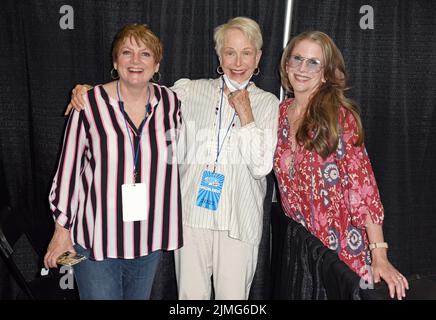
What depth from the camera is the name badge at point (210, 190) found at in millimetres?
1851

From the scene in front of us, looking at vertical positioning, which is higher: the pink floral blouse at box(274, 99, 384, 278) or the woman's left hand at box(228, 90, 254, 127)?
the woman's left hand at box(228, 90, 254, 127)

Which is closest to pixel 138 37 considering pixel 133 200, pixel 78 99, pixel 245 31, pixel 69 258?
pixel 78 99

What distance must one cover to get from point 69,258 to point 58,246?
0.06m

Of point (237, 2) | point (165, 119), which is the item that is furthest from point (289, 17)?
point (165, 119)

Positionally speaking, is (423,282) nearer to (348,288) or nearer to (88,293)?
(348,288)

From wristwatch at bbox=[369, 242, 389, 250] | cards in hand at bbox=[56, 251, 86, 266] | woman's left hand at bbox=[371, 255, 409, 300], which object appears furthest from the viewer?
wristwatch at bbox=[369, 242, 389, 250]

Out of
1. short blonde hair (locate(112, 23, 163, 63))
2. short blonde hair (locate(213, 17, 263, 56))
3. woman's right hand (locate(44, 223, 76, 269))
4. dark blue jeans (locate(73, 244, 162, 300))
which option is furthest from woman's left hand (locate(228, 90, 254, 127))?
woman's right hand (locate(44, 223, 76, 269))

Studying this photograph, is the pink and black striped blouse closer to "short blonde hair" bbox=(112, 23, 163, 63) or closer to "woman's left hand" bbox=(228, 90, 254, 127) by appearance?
"short blonde hair" bbox=(112, 23, 163, 63)

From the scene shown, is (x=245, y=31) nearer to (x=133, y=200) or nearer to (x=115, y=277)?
(x=133, y=200)

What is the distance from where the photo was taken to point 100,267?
66.3 inches

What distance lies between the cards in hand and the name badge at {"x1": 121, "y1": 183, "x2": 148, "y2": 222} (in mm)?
209

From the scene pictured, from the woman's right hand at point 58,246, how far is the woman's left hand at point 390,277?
41.6 inches

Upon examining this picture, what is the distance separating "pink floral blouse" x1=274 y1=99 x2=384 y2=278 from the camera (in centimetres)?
176
